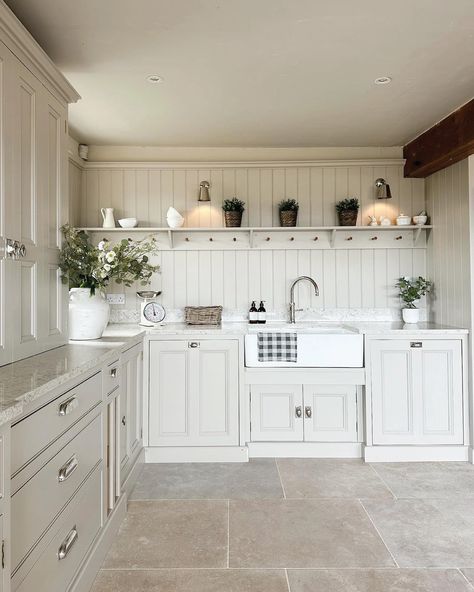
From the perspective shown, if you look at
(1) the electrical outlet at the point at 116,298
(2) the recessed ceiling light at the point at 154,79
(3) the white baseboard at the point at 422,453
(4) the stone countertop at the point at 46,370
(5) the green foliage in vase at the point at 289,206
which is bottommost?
(3) the white baseboard at the point at 422,453

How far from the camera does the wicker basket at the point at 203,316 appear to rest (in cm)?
374

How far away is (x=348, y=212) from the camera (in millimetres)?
3801

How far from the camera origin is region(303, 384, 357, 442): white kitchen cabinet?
3305mm

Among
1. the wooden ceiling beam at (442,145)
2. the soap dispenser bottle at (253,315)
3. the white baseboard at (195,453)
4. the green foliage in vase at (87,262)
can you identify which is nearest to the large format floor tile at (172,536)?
the white baseboard at (195,453)

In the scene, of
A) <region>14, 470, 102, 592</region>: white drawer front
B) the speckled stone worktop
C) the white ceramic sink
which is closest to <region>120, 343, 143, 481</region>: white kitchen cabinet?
the speckled stone worktop

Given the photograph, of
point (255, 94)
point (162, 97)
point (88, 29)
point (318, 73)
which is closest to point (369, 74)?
point (318, 73)

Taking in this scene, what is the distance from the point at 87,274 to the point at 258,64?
4.85ft

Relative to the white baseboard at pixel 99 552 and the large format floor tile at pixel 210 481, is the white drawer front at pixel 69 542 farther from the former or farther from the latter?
the large format floor tile at pixel 210 481

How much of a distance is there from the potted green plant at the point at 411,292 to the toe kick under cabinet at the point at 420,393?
48cm

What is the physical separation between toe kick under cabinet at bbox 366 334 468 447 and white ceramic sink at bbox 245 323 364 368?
0.34ft

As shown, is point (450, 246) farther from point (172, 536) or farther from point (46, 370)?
point (46, 370)

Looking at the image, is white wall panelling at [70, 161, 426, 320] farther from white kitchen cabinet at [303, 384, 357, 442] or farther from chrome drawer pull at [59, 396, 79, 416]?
chrome drawer pull at [59, 396, 79, 416]

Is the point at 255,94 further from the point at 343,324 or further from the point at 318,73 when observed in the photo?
the point at 343,324

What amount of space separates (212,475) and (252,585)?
3.82ft
